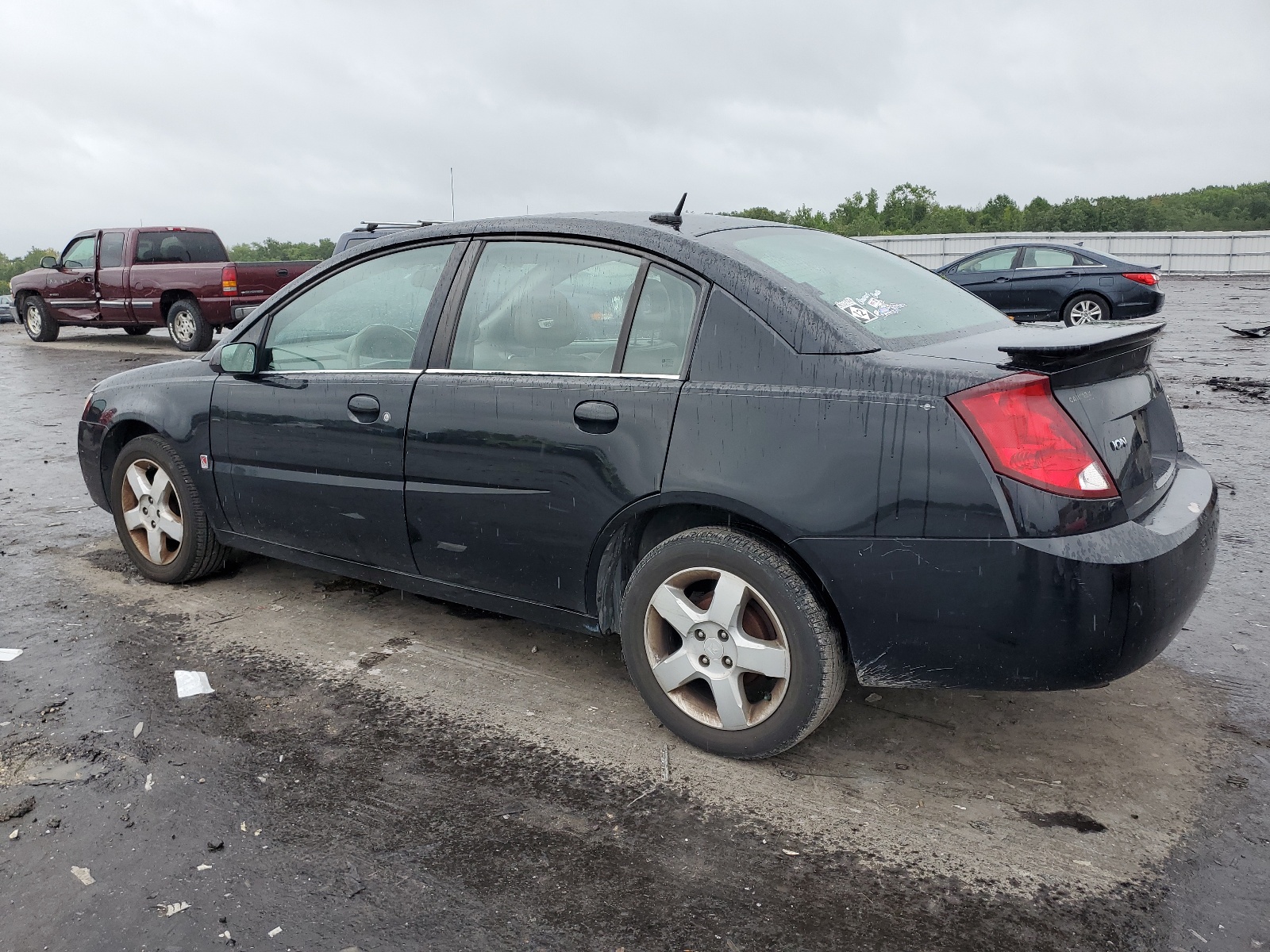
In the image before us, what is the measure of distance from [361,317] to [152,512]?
1.58m

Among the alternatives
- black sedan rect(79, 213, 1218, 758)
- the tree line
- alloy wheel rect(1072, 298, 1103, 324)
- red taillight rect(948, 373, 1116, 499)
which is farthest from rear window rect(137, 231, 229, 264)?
the tree line

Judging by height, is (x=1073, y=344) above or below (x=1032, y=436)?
above

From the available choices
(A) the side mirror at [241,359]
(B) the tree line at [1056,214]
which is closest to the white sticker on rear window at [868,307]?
(A) the side mirror at [241,359]

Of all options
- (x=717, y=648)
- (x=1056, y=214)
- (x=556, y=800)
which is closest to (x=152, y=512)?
(x=556, y=800)

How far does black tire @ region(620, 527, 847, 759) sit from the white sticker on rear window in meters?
0.78

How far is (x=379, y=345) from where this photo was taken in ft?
13.1

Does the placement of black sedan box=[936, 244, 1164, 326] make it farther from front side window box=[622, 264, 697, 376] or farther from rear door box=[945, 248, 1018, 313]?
front side window box=[622, 264, 697, 376]

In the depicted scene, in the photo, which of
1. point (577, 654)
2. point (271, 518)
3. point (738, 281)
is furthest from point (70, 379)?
point (738, 281)

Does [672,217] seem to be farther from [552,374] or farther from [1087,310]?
[1087,310]

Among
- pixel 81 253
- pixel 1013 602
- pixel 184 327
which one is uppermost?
pixel 81 253

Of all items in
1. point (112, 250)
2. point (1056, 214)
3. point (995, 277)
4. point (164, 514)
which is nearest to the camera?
point (164, 514)

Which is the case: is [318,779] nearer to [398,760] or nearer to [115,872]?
[398,760]

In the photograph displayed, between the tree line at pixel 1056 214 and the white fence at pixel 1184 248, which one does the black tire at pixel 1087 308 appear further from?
the tree line at pixel 1056 214

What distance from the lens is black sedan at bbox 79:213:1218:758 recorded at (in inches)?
107
